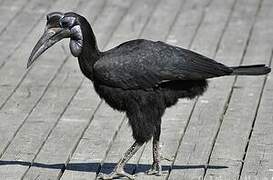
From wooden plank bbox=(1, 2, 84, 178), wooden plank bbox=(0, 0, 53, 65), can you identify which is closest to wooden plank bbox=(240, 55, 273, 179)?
wooden plank bbox=(1, 2, 84, 178)

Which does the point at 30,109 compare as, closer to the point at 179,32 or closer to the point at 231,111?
the point at 231,111

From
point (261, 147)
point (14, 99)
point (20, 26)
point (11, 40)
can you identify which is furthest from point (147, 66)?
point (20, 26)

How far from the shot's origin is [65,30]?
5.38m

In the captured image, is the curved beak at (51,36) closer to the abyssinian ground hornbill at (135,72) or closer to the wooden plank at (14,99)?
the abyssinian ground hornbill at (135,72)

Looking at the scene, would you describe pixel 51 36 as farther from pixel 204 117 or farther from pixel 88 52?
pixel 204 117

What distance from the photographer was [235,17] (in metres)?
8.48

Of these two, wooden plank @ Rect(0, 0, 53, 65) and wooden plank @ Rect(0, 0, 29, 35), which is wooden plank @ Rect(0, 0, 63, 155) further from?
wooden plank @ Rect(0, 0, 29, 35)

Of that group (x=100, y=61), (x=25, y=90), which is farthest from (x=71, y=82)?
(x=100, y=61)

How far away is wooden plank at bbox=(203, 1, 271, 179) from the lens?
569 cm

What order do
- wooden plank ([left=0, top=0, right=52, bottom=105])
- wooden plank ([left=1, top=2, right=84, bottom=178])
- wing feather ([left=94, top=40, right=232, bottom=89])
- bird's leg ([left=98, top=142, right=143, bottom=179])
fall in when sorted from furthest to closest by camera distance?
wooden plank ([left=0, top=0, right=52, bottom=105]) < wooden plank ([left=1, top=2, right=84, bottom=178]) < bird's leg ([left=98, top=142, right=143, bottom=179]) < wing feather ([left=94, top=40, right=232, bottom=89])

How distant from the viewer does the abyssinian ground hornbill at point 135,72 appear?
17.5 feet

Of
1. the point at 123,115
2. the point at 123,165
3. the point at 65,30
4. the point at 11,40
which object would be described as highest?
the point at 65,30

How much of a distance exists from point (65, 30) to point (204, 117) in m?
1.53

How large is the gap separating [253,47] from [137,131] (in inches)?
104
